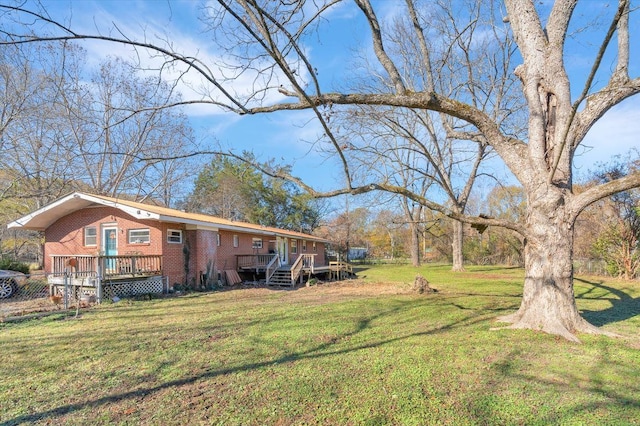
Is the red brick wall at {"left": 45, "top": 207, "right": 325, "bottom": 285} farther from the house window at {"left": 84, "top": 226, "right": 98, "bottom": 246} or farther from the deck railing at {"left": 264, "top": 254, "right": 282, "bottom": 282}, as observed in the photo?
the deck railing at {"left": 264, "top": 254, "right": 282, "bottom": 282}

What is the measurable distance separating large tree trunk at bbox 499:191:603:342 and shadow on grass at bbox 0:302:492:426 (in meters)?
1.48

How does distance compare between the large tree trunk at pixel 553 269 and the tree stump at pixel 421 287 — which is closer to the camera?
the large tree trunk at pixel 553 269

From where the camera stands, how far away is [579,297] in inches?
429

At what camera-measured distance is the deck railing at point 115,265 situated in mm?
11796

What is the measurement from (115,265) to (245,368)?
11.0 metres

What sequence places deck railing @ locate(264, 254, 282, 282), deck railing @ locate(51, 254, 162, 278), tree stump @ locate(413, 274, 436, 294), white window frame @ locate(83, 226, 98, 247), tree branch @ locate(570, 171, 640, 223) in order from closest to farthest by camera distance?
tree branch @ locate(570, 171, 640, 223)
deck railing @ locate(51, 254, 162, 278)
tree stump @ locate(413, 274, 436, 294)
white window frame @ locate(83, 226, 98, 247)
deck railing @ locate(264, 254, 282, 282)

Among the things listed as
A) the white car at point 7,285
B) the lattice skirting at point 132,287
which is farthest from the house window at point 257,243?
the white car at point 7,285

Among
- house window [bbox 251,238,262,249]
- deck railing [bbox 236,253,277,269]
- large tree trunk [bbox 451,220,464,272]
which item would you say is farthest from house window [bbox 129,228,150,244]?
large tree trunk [bbox 451,220,464,272]

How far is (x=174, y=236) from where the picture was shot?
1430 centimetres

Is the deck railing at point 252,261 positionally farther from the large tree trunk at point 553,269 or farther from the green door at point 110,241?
the large tree trunk at point 553,269

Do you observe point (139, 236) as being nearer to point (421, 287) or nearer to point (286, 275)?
point (286, 275)

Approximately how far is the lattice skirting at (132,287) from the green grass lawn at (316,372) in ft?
11.7

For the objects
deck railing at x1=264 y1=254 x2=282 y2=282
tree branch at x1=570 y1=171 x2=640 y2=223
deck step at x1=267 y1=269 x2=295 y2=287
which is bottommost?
deck step at x1=267 y1=269 x2=295 y2=287

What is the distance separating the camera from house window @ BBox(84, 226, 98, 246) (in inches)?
571
